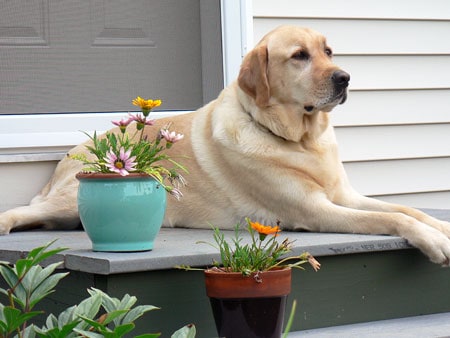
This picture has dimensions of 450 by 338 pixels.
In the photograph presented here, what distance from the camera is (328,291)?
308cm

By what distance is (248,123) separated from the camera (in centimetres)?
368

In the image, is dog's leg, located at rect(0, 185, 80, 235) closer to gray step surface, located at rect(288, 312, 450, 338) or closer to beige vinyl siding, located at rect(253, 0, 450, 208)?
gray step surface, located at rect(288, 312, 450, 338)

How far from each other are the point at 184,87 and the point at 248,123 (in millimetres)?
713

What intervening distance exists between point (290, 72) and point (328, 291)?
92 centimetres

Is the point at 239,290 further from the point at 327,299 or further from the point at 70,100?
the point at 70,100

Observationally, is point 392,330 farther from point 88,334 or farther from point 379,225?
point 88,334

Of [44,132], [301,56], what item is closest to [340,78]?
[301,56]

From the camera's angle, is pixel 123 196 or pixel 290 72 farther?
pixel 290 72

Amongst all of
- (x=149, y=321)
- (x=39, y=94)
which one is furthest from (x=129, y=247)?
(x=39, y=94)

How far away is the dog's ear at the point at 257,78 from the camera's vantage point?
11.7ft

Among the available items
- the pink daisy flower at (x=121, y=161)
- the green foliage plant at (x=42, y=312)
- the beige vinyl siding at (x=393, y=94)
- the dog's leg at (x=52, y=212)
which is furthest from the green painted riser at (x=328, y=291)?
the beige vinyl siding at (x=393, y=94)

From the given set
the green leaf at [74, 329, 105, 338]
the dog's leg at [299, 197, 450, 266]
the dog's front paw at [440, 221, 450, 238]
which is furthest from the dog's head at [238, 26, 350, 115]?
the green leaf at [74, 329, 105, 338]

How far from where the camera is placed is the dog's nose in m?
3.45

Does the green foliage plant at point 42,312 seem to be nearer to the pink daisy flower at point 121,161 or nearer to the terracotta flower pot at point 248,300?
the terracotta flower pot at point 248,300
